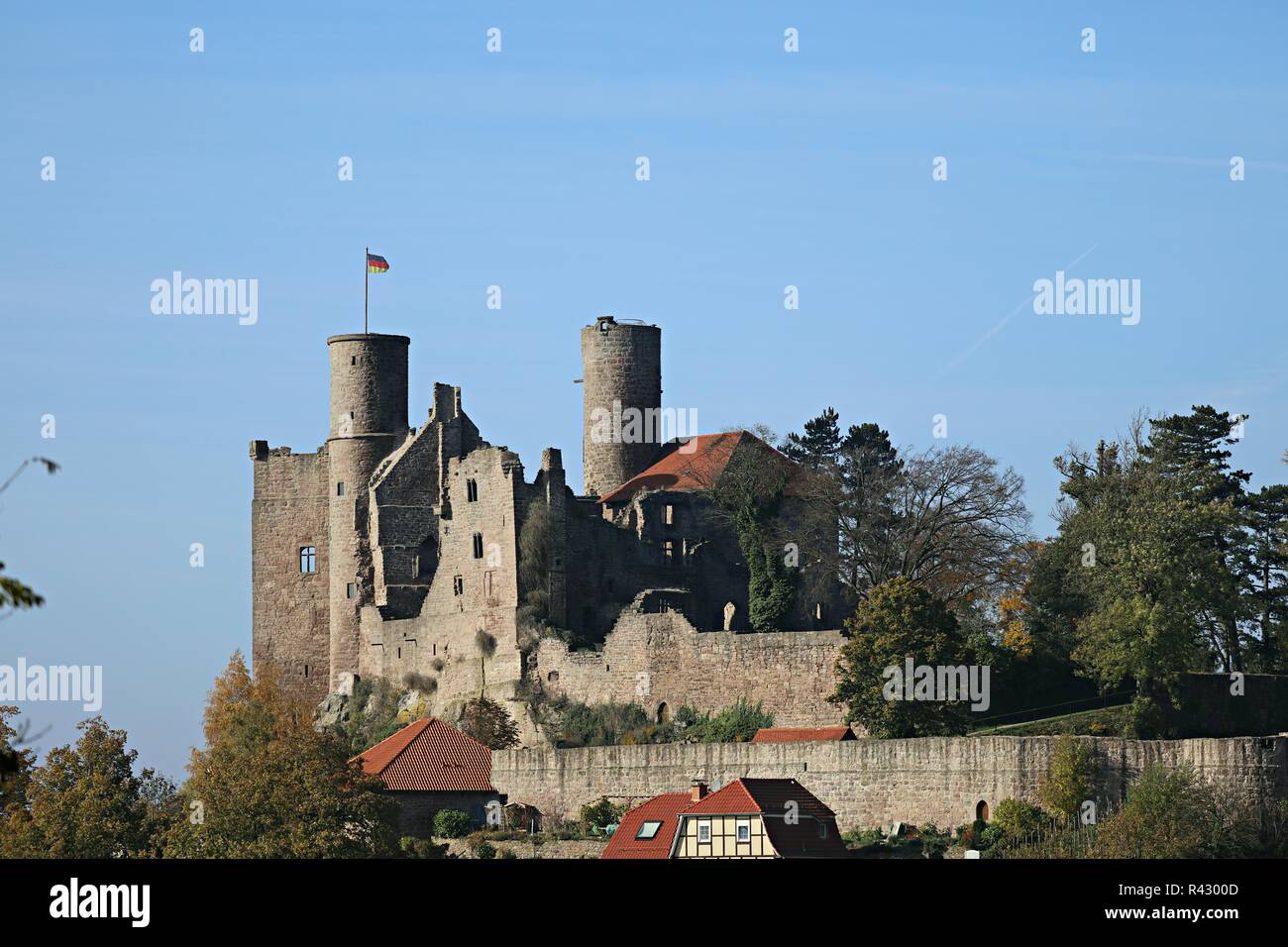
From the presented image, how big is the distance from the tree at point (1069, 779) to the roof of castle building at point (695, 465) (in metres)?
21.6

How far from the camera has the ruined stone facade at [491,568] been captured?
6638 centimetres

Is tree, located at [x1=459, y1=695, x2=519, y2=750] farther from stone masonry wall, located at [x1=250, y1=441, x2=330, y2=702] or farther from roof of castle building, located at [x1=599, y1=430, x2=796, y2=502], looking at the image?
stone masonry wall, located at [x1=250, y1=441, x2=330, y2=702]

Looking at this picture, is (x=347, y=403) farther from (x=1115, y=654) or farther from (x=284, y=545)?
(x=1115, y=654)

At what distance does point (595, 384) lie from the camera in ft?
263

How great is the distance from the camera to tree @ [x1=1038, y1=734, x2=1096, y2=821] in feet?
172

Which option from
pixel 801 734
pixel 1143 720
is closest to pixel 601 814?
pixel 801 734

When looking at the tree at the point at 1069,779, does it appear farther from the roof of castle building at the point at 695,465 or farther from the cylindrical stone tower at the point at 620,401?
the cylindrical stone tower at the point at 620,401

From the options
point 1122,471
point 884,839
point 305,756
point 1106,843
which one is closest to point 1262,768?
point 1106,843

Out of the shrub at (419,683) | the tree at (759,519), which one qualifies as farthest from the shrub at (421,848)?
the tree at (759,519)

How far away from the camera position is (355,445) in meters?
78.6

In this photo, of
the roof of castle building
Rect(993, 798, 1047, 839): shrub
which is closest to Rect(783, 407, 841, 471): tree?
the roof of castle building

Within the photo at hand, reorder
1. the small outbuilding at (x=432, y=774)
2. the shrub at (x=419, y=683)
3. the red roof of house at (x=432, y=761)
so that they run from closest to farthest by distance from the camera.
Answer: the small outbuilding at (x=432, y=774) → the red roof of house at (x=432, y=761) → the shrub at (x=419, y=683)

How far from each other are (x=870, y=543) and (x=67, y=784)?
21.8 meters

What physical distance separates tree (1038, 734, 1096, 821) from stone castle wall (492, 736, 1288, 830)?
0.96 feet
